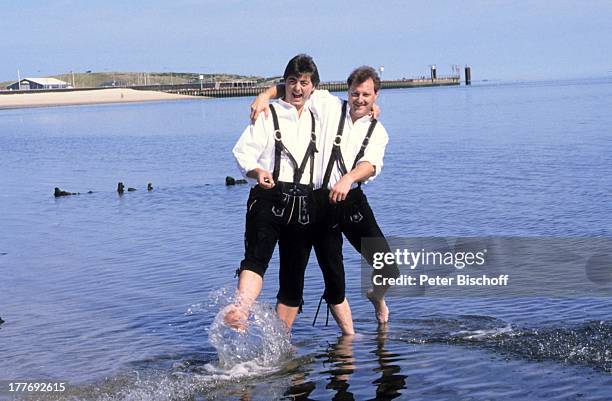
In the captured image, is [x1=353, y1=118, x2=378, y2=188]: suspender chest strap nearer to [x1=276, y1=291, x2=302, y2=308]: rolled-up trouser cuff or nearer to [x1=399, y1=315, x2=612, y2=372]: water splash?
[x1=276, y1=291, x2=302, y2=308]: rolled-up trouser cuff

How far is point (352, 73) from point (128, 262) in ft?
24.2

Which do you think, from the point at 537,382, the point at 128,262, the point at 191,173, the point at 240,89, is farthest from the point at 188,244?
the point at 240,89

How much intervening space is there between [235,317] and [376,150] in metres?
1.82

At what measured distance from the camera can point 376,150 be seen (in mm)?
8141

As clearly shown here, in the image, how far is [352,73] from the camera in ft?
27.3

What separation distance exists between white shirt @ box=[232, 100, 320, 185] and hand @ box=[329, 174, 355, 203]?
0.33 m

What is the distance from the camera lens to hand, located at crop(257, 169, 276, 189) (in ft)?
25.2

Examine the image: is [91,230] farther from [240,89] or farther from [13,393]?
[240,89]

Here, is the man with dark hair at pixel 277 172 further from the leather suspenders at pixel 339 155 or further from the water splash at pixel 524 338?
the water splash at pixel 524 338

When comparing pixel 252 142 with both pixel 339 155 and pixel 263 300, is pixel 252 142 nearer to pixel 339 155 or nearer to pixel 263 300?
pixel 339 155

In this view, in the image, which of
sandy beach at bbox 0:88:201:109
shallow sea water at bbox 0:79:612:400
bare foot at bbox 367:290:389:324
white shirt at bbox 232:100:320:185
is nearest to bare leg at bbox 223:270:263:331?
shallow sea water at bbox 0:79:612:400

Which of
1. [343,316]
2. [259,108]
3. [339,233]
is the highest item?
[259,108]
